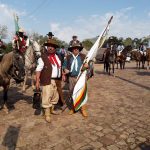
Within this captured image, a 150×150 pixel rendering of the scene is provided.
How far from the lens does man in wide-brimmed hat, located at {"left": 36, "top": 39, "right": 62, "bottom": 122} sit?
24.1 ft

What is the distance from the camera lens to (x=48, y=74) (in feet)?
24.2

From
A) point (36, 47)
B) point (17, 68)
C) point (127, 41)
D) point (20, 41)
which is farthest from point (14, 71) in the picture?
point (127, 41)

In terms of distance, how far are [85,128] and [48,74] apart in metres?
1.75

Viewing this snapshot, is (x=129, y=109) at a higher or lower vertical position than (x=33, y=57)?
lower

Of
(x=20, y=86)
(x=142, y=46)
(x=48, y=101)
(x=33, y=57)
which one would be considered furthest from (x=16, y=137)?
(x=142, y=46)

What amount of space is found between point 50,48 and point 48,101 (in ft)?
4.87

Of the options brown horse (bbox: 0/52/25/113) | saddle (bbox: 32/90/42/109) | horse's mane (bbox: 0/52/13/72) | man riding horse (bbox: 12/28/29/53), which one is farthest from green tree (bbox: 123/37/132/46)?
horse's mane (bbox: 0/52/13/72)

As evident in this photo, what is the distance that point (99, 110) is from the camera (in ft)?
28.9

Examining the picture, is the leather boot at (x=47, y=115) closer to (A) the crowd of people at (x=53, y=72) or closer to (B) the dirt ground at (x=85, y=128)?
(A) the crowd of people at (x=53, y=72)

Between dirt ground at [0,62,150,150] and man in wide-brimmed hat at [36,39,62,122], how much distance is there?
584 mm

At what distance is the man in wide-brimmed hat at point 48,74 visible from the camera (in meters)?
7.34

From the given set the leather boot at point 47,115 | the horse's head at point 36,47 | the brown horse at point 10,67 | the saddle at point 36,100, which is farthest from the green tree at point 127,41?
the leather boot at point 47,115

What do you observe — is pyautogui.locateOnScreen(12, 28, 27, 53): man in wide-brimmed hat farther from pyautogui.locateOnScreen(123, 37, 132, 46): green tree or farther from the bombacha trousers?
pyautogui.locateOnScreen(123, 37, 132, 46): green tree

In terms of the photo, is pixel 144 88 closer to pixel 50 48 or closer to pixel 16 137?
pixel 50 48
